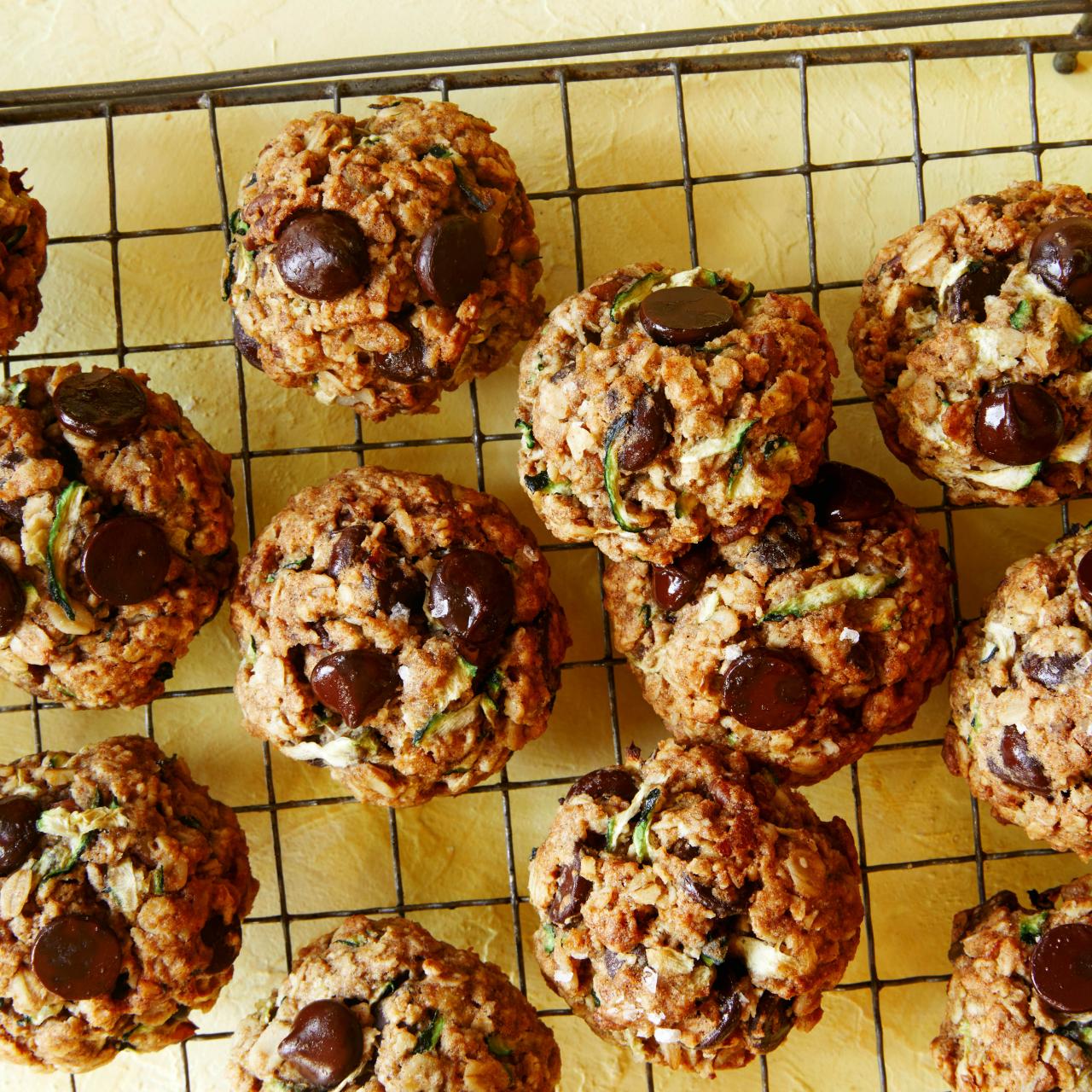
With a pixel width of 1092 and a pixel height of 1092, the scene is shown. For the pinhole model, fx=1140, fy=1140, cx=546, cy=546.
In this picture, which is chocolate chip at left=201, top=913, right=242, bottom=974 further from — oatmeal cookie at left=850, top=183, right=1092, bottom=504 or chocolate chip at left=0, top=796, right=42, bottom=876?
oatmeal cookie at left=850, top=183, right=1092, bottom=504

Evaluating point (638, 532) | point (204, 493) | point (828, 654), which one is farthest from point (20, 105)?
point (828, 654)

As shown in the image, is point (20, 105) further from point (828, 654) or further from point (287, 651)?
A: point (828, 654)

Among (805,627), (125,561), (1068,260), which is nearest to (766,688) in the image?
(805,627)

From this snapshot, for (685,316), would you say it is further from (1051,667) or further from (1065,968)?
(1065,968)

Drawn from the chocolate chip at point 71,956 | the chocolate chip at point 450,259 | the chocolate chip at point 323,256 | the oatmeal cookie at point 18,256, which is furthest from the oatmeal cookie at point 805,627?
the oatmeal cookie at point 18,256

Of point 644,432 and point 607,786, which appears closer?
point 644,432

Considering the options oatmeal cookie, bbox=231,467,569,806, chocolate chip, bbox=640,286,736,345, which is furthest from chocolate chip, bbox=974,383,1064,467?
oatmeal cookie, bbox=231,467,569,806
